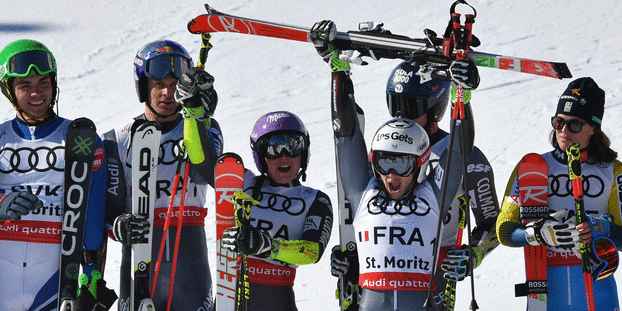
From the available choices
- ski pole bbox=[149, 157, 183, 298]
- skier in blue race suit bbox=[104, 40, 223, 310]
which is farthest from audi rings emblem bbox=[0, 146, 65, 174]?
ski pole bbox=[149, 157, 183, 298]

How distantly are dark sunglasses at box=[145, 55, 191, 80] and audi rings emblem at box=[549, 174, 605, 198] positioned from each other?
2.64m

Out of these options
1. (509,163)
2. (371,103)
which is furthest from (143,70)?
(371,103)

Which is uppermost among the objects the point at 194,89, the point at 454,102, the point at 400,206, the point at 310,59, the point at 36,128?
the point at 310,59

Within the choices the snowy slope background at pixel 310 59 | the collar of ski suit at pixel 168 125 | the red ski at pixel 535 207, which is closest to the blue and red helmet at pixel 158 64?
the collar of ski suit at pixel 168 125

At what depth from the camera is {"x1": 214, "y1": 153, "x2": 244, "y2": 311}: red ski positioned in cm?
858

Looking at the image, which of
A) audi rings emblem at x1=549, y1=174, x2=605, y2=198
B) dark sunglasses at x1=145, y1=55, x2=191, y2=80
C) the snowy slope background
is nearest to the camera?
audi rings emblem at x1=549, y1=174, x2=605, y2=198

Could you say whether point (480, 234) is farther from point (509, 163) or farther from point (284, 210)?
point (509, 163)

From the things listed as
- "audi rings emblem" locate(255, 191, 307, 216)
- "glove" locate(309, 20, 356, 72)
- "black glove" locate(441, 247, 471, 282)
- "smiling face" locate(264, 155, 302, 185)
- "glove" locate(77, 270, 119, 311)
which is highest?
"glove" locate(309, 20, 356, 72)

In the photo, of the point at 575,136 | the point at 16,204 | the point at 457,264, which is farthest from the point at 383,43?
the point at 16,204

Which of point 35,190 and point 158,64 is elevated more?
point 158,64

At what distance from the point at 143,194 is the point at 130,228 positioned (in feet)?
1.14

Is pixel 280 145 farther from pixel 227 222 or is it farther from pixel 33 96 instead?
pixel 33 96

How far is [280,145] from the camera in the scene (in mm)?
8695

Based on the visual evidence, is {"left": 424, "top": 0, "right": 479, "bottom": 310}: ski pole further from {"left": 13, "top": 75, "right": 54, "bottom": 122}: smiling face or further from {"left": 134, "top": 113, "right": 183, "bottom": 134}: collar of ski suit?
{"left": 13, "top": 75, "right": 54, "bottom": 122}: smiling face
